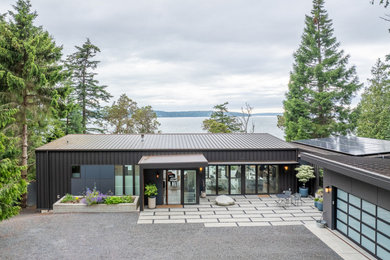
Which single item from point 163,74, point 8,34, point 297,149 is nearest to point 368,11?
point 297,149

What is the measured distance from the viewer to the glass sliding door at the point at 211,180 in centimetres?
1620

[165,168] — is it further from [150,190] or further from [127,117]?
[127,117]

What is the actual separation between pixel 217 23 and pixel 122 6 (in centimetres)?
641

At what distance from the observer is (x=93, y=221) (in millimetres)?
11586

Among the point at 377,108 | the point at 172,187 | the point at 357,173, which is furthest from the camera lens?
the point at 377,108

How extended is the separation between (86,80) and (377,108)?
30.8 m

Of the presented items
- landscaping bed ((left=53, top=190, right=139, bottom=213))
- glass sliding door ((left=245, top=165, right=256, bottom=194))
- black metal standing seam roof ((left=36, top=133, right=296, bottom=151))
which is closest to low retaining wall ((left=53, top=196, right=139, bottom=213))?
landscaping bed ((left=53, top=190, right=139, bottom=213))

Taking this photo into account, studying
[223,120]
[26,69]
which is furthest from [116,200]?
[223,120]

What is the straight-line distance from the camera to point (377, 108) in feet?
101

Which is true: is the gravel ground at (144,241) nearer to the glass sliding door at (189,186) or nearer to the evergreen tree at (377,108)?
the glass sliding door at (189,186)

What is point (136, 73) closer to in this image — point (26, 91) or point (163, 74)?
point (163, 74)

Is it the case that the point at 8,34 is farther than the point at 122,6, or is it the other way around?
the point at 122,6

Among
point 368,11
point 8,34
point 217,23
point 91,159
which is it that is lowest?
point 91,159

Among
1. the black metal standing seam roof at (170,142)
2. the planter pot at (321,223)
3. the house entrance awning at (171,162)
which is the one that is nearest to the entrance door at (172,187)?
the house entrance awning at (171,162)
